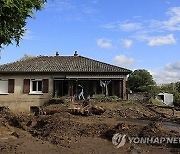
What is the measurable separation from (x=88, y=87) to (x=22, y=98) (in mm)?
7225

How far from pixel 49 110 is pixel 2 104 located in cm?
1100

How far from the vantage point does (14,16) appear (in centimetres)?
1977

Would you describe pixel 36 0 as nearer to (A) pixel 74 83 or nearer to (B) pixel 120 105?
(B) pixel 120 105

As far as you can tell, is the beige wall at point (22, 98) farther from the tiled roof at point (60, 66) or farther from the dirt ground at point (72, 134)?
the dirt ground at point (72, 134)

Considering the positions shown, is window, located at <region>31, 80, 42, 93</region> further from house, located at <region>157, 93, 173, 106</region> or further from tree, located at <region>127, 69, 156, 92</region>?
tree, located at <region>127, 69, 156, 92</region>

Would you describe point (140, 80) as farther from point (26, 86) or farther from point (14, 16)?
point (14, 16)

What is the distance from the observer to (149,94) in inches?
1563

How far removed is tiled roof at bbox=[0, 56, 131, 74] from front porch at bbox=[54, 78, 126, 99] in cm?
111

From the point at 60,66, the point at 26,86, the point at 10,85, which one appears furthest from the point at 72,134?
the point at 60,66

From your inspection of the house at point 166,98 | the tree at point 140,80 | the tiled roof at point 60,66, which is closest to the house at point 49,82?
the tiled roof at point 60,66

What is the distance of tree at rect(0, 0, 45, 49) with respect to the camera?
739 inches

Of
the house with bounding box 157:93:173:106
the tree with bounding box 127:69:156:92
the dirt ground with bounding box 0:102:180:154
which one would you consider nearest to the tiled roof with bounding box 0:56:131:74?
the house with bounding box 157:93:173:106

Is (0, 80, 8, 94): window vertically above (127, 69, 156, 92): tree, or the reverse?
(127, 69, 156, 92): tree

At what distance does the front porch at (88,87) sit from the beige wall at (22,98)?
1119 mm
